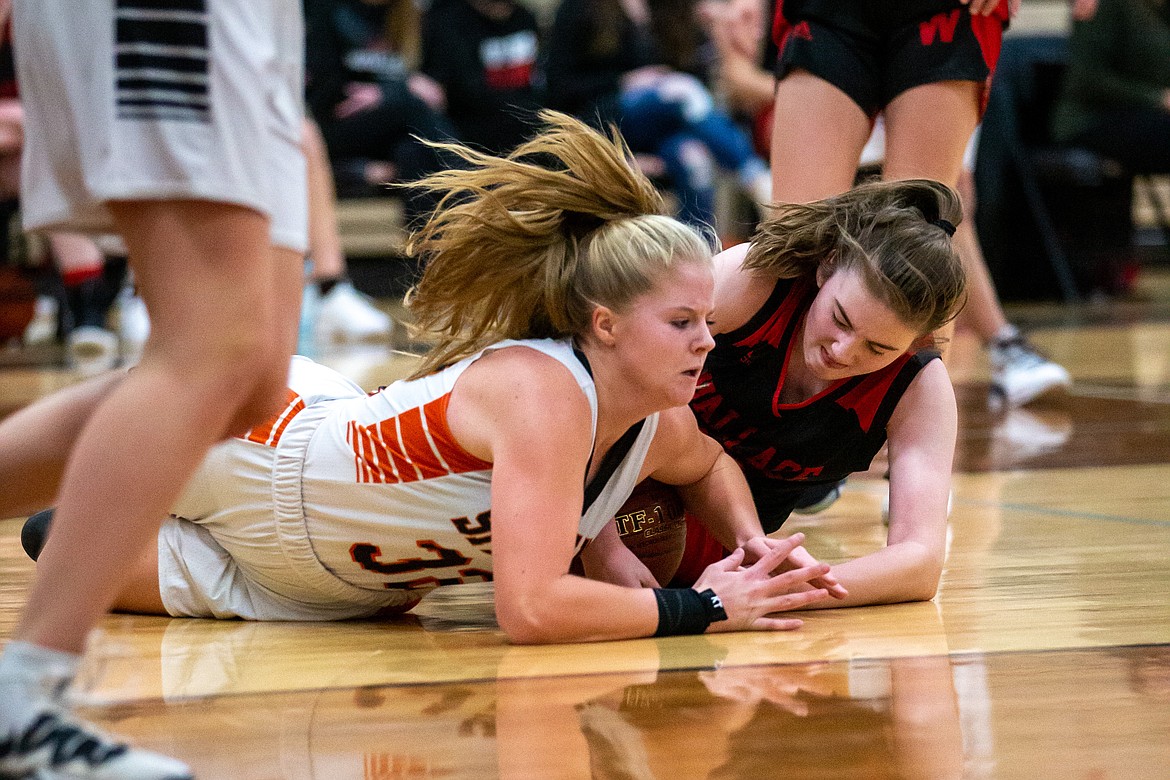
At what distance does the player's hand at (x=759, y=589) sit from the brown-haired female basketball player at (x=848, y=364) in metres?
0.05

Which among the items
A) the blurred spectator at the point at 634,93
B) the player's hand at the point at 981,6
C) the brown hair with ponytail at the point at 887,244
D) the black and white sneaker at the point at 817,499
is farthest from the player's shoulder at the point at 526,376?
the blurred spectator at the point at 634,93

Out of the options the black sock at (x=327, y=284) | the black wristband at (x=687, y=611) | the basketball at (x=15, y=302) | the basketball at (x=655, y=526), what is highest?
the black wristband at (x=687, y=611)

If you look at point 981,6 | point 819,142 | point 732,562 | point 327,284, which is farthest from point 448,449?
point 327,284

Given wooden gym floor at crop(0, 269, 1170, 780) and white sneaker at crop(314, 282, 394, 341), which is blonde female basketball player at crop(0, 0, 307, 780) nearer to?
wooden gym floor at crop(0, 269, 1170, 780)

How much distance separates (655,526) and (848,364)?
0.36 meters

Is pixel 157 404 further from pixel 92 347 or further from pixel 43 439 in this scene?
pixel 92 347

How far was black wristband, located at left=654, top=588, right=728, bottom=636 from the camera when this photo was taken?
1.73m

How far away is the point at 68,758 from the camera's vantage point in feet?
3.68

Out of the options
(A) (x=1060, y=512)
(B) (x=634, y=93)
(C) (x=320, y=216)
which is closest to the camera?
(A) (x=1060, y=512)

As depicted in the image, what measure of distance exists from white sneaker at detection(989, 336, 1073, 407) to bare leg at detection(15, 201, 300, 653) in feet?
10.3

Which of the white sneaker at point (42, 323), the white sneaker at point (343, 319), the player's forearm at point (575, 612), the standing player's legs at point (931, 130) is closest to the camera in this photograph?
the player's forearm at point (575, 612)

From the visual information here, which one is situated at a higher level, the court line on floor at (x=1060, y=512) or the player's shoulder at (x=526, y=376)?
the player's shoulder at (x=526, y=376)

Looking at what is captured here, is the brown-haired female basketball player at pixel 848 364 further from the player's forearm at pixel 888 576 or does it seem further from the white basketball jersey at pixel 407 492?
the white basketball jersey at pixel 407 492

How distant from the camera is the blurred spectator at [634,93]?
254 inches
